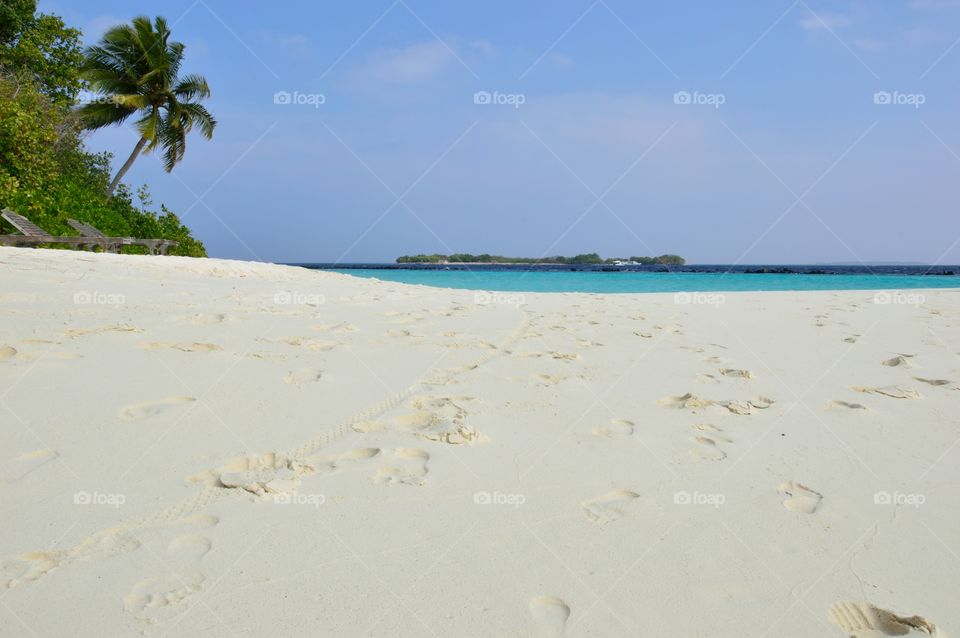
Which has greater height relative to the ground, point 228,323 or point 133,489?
point 228,323

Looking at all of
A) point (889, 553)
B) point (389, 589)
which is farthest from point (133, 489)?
point (889, 553)

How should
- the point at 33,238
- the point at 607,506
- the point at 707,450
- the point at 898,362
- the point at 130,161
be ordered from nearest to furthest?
the point at 607,506, the point at 707,450, the point at 898,362, the point at 33,238, the point at 130,161

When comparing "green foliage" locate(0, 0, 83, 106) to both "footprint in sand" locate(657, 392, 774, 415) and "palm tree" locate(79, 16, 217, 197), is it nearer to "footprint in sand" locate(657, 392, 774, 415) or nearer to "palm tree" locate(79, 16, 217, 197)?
"palm tree" locate(79, 16, 217, 197)

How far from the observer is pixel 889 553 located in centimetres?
197

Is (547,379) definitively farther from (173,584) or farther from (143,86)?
(143,86)

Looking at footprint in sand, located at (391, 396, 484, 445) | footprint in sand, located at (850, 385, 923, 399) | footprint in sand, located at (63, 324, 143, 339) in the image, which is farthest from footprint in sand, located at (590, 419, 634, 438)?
footprint in sand, located at (63, 324, 143, 339)

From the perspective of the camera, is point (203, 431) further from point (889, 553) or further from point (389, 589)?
point (889, 553)

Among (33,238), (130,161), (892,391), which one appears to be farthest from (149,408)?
(130,161)

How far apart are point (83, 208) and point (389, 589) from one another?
21.7 meters

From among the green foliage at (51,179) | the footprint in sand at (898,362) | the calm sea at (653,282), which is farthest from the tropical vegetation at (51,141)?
the footprint in sand at (898,362)

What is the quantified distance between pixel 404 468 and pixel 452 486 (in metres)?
0.25

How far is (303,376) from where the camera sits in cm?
359

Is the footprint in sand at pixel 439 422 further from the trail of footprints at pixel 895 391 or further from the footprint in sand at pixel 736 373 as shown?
the trail of footprints at pixel 895 391

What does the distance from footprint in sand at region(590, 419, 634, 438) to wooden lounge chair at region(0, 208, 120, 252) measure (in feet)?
44.2
